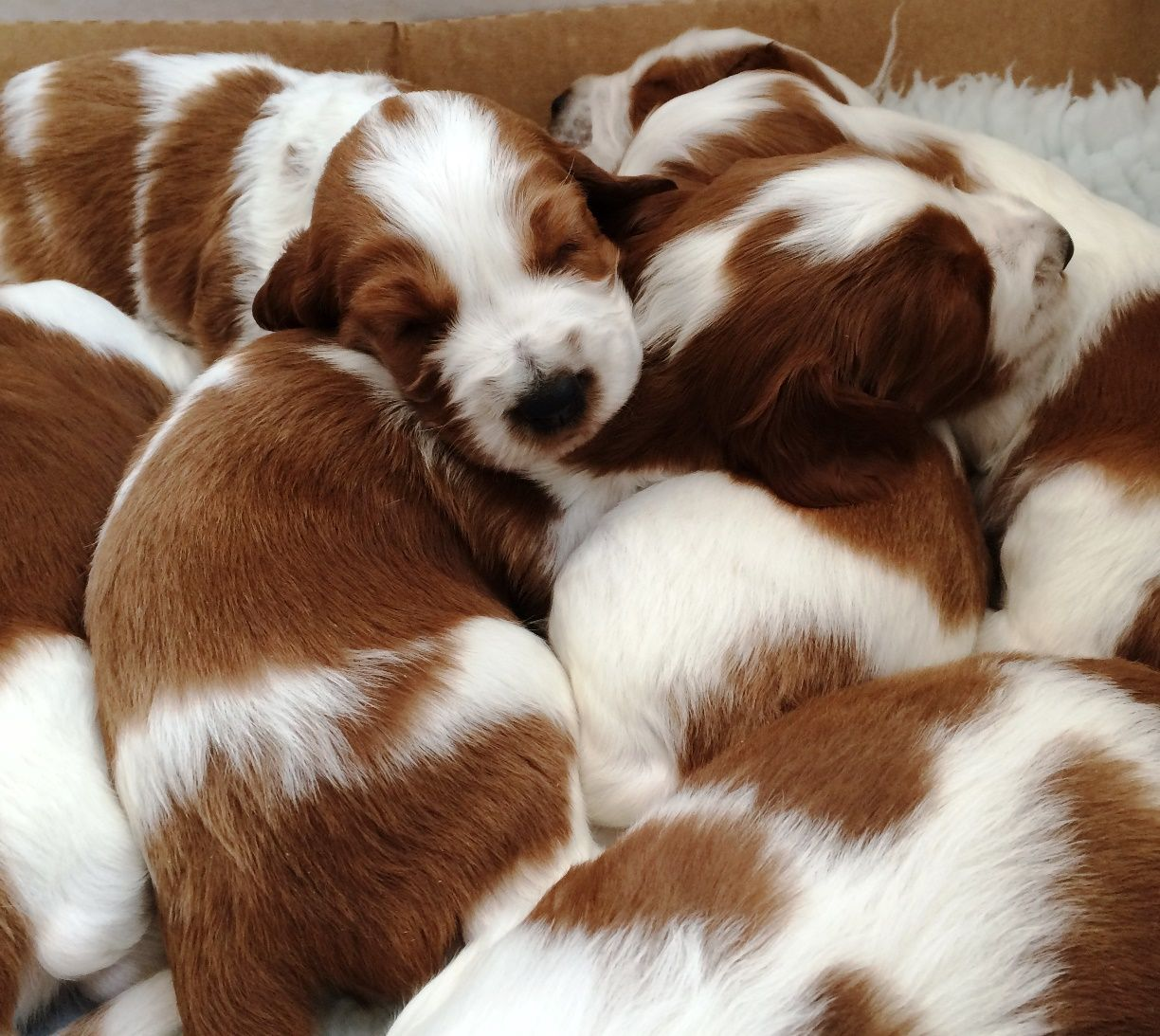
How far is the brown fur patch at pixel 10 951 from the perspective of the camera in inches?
52.0

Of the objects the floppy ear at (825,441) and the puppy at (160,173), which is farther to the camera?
the puppy at (160,173)

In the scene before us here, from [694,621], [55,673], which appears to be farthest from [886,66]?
[55,673]

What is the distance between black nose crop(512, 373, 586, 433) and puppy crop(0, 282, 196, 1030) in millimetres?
687

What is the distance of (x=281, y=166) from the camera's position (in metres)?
1.96

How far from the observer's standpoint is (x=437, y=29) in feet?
8.75

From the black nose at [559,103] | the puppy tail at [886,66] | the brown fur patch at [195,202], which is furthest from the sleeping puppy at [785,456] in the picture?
the puppy tail at [886,66]

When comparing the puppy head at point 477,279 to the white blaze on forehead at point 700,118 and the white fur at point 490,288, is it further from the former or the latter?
the white blaze on forehead at point 700,118

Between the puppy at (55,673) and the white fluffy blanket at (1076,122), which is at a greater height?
Result: the white fluffy blanket at (1076,122)

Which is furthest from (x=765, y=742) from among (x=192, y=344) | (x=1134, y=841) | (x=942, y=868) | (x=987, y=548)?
(x=192, y=344)

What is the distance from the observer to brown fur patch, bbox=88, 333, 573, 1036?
1290 millimetres

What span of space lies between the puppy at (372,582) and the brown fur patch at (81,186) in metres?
0.64

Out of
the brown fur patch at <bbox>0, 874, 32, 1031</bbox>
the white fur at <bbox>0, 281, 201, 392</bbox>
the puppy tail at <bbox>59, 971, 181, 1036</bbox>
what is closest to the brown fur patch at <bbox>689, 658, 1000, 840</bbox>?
the puppy tail at <bbox>59, 971, 181, 1036</bbox>

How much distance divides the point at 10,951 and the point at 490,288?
3.26 ft

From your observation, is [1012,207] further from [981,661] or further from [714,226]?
[981,661]
